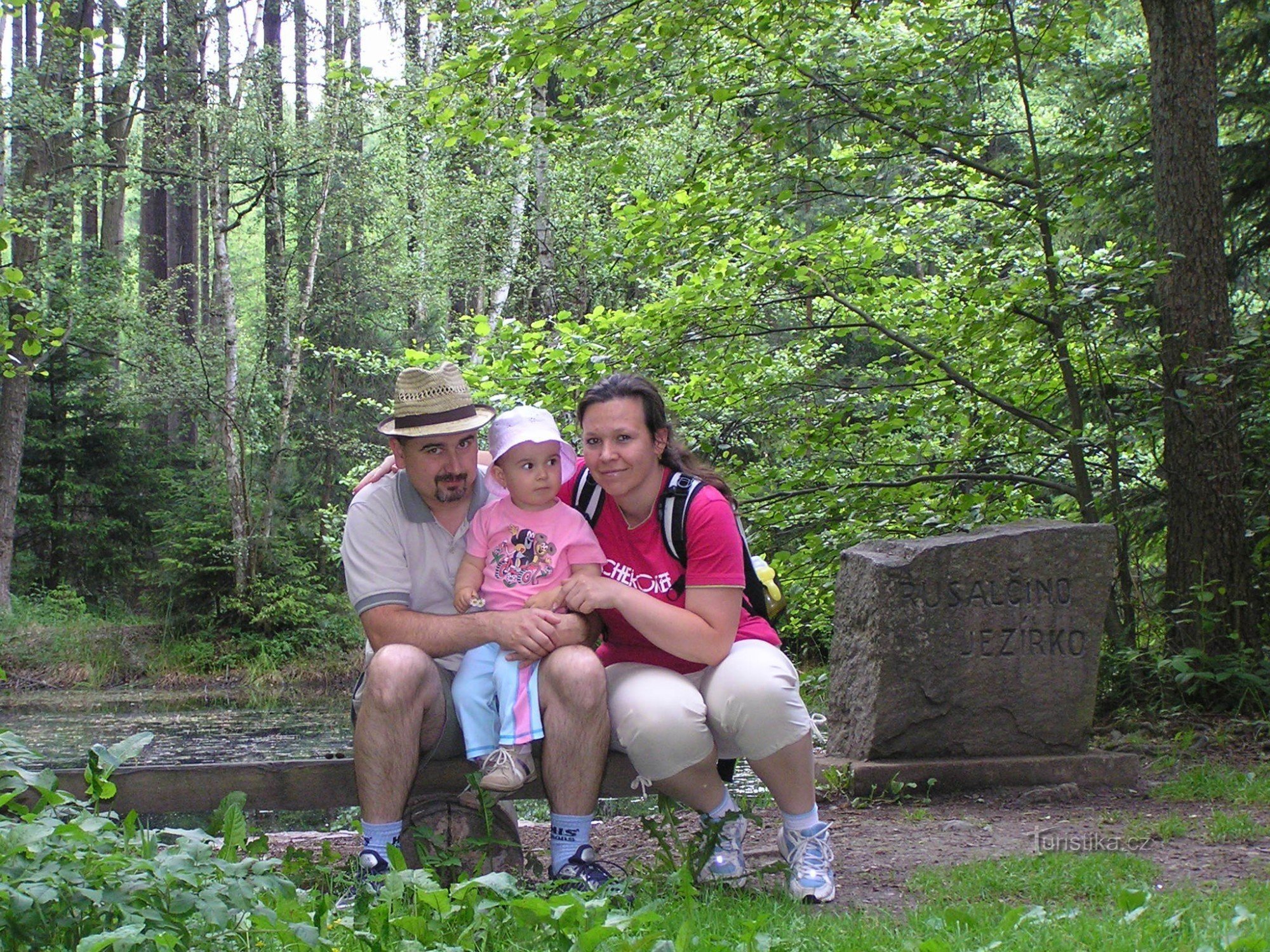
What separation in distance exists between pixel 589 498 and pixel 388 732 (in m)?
0.91

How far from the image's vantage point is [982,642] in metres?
5.20


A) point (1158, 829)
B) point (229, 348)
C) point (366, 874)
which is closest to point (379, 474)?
Answer: point (366, 874)

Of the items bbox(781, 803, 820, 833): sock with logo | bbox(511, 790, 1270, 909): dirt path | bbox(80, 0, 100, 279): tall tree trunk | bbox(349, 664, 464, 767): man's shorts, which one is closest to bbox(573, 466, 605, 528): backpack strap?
bbox(349, 664, 464, 767): man's shorts

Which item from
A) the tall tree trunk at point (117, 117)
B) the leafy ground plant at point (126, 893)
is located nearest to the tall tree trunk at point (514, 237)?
the tall tree trunk at point (117, 117)

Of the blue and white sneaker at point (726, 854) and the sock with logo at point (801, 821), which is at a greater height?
the sock with logo at point (801, 821)

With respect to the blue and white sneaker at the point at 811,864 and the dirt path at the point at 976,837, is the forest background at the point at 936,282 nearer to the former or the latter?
the dirt path at the point at 976,837

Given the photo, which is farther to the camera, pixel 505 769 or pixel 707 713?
pixel 707 713

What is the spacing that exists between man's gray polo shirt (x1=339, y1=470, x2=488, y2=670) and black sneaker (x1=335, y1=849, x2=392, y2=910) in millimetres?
576

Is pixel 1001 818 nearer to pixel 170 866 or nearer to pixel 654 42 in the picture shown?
pixel 170 866

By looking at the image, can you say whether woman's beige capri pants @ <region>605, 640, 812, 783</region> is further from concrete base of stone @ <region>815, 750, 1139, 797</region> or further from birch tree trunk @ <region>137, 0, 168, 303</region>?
birch tree trunk @ <region>137, 0, 168, 303</region>

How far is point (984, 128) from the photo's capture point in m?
8.02

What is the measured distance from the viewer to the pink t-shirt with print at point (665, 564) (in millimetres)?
3465

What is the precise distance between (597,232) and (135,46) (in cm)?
976

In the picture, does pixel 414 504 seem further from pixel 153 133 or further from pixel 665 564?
pixel 153 133
